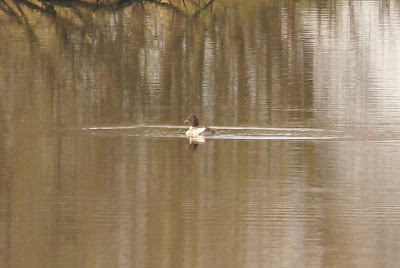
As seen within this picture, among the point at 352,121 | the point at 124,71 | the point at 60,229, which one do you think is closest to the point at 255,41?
the point at 124,71

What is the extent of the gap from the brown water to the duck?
124 mm

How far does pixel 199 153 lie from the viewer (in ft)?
46.6

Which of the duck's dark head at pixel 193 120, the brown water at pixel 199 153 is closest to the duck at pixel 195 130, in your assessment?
the duck's dark head at pixel 193 120

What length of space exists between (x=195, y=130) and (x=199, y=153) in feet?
2.85

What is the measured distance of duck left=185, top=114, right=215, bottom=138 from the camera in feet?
48.9

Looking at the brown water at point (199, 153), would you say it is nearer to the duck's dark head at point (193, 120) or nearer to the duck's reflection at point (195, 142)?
the duck's reflection at point (195, 142)

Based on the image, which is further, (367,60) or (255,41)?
(255,41)

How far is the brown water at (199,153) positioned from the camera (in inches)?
378

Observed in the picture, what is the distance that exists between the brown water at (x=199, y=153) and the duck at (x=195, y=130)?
12 cm

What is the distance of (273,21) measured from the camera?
3459cm

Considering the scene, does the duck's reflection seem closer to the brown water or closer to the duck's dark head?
the brown water

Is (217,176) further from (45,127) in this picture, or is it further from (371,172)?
(45,127)

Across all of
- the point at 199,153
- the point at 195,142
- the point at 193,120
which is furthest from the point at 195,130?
A: the point at 199,153

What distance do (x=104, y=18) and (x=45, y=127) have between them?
64.8 feet
